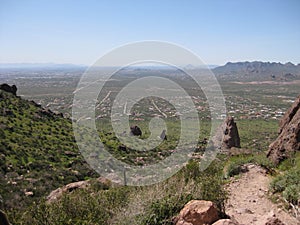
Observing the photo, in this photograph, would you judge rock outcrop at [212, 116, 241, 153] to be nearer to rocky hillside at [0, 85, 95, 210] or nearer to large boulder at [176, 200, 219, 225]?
rocky hillside at [0, 85, 95, 210]

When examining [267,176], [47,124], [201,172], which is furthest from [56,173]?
[267,176]

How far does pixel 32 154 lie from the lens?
2083cm

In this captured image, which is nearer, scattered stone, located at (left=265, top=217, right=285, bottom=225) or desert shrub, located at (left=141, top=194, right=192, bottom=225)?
scattered stone, located at (left=265, top=217, right=285, bottom=225)

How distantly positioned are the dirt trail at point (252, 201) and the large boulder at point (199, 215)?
904 mm

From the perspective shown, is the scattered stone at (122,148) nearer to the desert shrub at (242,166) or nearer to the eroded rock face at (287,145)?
the desert shrub at (242,166)

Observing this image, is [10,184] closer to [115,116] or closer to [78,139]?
[78,139]

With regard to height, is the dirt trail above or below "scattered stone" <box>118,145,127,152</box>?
above

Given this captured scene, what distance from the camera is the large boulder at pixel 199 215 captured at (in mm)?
4699

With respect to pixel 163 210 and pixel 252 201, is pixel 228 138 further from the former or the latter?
pixel 163 210

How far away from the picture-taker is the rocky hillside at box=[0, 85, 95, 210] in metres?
15.0

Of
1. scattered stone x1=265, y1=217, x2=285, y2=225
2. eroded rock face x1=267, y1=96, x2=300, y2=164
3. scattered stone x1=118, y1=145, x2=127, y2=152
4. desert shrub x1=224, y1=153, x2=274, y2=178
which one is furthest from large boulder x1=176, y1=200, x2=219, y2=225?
scattered stone x1=118, y1=145, x2=127, y2=152

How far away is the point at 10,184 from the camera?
15047 mm

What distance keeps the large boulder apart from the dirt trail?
904 millimetres

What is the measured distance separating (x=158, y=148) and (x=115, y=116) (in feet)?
42.3
